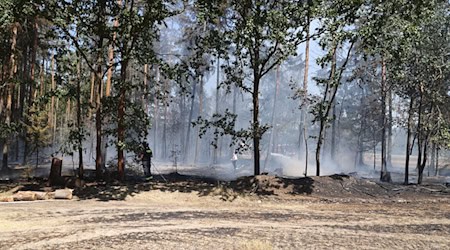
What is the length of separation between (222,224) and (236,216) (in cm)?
122

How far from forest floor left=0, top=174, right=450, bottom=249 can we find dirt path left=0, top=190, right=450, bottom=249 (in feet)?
0.07

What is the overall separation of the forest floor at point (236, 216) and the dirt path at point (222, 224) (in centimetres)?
2

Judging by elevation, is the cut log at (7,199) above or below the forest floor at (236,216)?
below

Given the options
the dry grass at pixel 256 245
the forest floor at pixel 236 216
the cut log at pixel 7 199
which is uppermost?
the dry grass at pixel 256 245

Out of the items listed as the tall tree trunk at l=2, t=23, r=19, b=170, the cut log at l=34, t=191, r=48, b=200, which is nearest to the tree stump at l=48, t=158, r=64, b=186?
the cut log at l=34, t=191, r=48, b=200

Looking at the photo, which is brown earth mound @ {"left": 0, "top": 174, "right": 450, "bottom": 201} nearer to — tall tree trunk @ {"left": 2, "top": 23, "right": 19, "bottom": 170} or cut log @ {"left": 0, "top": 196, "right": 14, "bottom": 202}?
cut log @ {"left": 0, "top": 196, "right": 14, "bottom": 202}

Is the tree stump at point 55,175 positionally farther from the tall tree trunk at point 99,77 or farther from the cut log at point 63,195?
the cut log at point 63,195

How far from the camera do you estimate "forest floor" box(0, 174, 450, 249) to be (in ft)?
25.7

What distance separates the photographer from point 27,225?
29.9 ft

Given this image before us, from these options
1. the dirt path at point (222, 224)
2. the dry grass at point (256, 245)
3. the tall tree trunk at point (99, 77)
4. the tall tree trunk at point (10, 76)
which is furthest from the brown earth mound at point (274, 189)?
the tall tree trunk at point (10, 76)

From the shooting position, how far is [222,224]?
963 cm

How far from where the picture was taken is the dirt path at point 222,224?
7.70 metres

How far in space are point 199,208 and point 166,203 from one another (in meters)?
1.56

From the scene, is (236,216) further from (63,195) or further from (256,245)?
(63,195)
